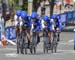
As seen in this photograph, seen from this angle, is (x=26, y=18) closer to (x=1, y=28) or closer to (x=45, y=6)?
(x=1, y=28)

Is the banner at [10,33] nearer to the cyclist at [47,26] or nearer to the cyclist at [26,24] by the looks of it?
the cyclist at [47,26]

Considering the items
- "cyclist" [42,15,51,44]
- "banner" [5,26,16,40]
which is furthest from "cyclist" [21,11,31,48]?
"banner" [5,26,16,40]

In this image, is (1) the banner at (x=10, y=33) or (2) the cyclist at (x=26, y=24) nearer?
(2) the cyclist at (x=26, y=24)

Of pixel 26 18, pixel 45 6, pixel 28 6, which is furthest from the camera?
pixel 45 6

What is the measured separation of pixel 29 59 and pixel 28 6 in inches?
1351

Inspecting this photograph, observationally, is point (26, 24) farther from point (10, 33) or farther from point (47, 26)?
point (10, 33)

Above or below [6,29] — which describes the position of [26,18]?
above

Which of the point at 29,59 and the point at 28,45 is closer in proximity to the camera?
the point at 29,59

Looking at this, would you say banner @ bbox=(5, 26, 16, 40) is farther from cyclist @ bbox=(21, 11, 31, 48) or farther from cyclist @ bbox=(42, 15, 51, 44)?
cyclist @ bbox=(21, 11, 31, 48)

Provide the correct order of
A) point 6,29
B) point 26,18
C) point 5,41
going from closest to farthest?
point 26,18, point 5,41, point 6,29

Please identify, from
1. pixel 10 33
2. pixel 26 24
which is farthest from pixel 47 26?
pixel 10 33

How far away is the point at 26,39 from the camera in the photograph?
62.7ft

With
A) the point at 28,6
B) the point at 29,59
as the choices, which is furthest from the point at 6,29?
the point at 28,6

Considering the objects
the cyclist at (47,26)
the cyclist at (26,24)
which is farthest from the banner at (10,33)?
the cyclist at (26,24)
